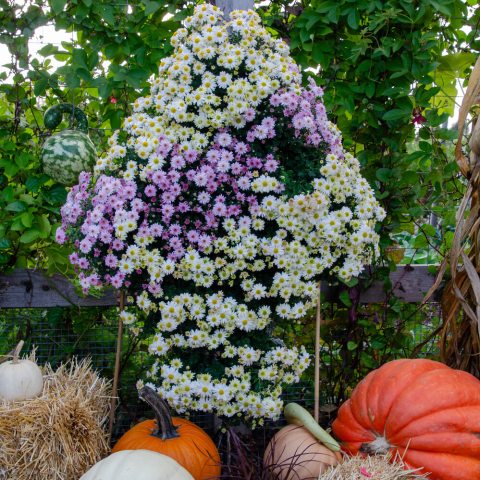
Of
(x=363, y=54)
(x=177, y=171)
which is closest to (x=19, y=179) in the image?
(x=177, y=171)

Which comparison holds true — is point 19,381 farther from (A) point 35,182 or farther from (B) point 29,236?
(A) point 35,182

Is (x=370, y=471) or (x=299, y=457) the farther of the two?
(x=299, y=457)

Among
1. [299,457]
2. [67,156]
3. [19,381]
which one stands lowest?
[299,457]

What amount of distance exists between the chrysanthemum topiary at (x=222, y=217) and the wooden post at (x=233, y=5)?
0.97 feet

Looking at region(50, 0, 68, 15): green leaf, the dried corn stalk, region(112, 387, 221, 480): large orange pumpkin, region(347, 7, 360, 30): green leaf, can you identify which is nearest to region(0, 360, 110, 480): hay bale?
region(112, 387, 221, 480): large orange pumpkin

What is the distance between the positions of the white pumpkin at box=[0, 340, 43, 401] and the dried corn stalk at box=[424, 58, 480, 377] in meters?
1.41

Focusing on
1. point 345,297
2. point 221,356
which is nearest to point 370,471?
point 221,356

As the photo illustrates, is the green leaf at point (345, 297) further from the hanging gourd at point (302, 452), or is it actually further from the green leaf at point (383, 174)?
the hanging gourd at point (302, 452)

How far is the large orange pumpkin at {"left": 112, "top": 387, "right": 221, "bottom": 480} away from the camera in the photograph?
6.79 feet

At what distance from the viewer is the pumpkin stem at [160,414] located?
6.75 feet

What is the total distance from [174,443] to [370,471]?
2.16 feet

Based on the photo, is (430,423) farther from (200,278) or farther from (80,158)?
(80,158)

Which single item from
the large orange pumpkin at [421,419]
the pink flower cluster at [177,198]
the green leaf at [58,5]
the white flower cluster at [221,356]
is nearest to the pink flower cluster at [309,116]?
the pink flower cluster at [177,198]

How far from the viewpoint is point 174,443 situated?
2096 mm
